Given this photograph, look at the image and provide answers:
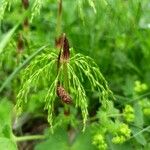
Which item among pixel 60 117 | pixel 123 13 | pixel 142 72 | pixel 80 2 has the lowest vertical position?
pixel 142 72

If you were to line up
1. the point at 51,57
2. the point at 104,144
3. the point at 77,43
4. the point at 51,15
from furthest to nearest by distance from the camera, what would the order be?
the point at 51,15 < the point at 77,43 < the point at 104,144 < the point at 51,57

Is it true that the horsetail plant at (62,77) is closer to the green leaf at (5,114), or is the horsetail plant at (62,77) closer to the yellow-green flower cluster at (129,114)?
the green leaf at (5,114)

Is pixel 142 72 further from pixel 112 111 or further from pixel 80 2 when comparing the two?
pixel 80 2

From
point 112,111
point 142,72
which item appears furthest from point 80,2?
point 142,72

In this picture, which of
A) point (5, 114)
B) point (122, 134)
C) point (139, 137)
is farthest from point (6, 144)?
point (139, 137)

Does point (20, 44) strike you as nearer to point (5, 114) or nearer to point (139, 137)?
point (5, 114)

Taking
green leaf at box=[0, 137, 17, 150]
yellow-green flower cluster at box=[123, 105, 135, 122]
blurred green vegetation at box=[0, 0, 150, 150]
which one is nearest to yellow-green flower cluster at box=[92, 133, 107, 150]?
blurred green vegetation at box=[0, 0, 150, 150]

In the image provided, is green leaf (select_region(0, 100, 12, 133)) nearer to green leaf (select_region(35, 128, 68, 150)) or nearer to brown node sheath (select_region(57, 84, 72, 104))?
green leaf (select_region(35, 128, 68, 150))
